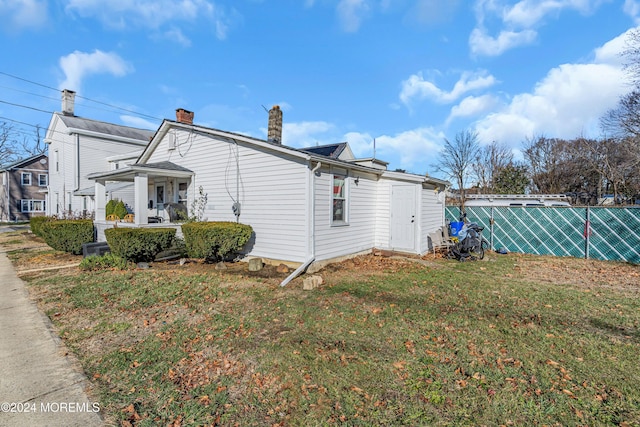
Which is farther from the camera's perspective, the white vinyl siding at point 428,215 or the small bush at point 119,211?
the small bush at point 119,211

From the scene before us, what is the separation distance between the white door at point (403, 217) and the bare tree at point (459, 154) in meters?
18.3

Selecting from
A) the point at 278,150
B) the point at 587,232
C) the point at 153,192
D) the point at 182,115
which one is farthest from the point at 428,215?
the point at 153,192

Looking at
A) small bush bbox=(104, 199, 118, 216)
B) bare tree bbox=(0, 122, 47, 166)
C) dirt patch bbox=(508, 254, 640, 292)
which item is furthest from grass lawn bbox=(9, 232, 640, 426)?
bare tree bbox=(0, 122, 47, 166)

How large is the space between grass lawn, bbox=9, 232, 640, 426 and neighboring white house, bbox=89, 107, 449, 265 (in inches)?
78.9

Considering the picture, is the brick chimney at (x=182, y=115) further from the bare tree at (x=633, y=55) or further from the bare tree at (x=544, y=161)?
the bare tree at (x=544, y=161)

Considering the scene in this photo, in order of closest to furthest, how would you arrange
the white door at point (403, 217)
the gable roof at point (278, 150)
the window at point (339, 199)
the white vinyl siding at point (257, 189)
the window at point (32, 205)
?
the gable roof at point (278, 150) → the white vinyl siding at point (257, 189) → the window at point (339, 199) → the white door at point (403, 217) → the window at point (32, 205)

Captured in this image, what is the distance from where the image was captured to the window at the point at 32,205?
32312 millimetres

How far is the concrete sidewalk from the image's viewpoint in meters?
2.70

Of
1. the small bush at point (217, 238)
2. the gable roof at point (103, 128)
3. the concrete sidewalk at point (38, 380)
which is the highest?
the gable roof at point (103, 128)

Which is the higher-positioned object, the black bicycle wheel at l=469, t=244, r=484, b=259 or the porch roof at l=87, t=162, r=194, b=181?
the porch roof at l=87, t=162, r=194, b=181

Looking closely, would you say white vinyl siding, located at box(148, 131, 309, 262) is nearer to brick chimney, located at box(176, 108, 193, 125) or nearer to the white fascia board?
brick chimney, located at box(176, 108, 193, 125)

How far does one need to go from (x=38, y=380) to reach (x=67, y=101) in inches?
979

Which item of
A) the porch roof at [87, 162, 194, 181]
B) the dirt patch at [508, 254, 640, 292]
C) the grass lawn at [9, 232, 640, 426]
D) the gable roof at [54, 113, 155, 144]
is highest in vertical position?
the gable roof at [54, 113, 155, 144]

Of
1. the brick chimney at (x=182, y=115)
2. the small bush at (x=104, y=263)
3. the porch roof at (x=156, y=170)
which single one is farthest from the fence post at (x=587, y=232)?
the brick chimney at (x=182, y=115)
